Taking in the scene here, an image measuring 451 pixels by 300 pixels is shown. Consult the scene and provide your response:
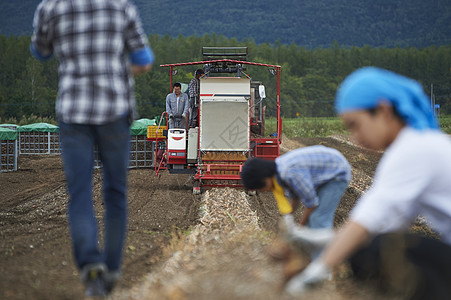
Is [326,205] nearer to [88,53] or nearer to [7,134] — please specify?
[88,53]

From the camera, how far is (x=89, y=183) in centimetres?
338

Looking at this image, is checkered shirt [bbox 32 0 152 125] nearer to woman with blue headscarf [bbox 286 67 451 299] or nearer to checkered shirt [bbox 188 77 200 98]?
woman with blue headscarf [bbox 286 67 451 299]

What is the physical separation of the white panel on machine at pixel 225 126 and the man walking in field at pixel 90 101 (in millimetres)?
9969

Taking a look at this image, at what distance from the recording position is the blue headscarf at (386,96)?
8.24 feet

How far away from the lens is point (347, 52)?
136 m

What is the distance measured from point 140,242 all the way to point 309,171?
2.76 meters

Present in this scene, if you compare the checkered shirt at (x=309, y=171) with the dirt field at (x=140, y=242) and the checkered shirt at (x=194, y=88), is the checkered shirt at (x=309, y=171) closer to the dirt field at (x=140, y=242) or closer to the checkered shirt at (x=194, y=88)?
the dirt field at (x=140, y=242)

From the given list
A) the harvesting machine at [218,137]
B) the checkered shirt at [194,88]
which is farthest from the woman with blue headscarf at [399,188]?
the checkered shirt at [194,88]

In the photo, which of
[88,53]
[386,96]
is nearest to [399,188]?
[386,96]

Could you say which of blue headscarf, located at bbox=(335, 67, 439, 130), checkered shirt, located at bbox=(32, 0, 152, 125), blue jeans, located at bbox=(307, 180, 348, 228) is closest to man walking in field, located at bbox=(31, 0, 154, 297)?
checkered shirt, located at bbox=(32, 0, 152, 125)

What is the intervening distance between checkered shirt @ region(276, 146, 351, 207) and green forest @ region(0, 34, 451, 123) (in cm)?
6928

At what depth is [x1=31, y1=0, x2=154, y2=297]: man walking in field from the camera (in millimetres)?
3248

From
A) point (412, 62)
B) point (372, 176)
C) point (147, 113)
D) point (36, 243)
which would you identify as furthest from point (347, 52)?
point (36, 243)

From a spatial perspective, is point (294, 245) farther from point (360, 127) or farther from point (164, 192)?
point (164, 192)
